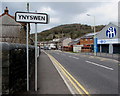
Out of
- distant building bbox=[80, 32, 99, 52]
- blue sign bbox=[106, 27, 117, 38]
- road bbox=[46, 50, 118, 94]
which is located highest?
blue sign bbox=[106, 27, 117, 38]

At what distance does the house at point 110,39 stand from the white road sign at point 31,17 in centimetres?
3668

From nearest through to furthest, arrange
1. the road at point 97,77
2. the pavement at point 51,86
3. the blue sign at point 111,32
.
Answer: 1. the pavement at point 51,86
2. the road at point 97,77
3. the blue sign at point 111,32

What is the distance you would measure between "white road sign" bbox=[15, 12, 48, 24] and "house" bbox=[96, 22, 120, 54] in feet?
120

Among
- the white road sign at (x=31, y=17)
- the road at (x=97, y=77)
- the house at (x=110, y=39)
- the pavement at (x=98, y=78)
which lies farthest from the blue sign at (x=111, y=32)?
the white road sign at (x=31, y=17)

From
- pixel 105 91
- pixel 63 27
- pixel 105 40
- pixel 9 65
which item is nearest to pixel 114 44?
pixel 105 40

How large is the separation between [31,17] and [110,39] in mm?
38936

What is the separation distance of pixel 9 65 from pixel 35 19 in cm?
195

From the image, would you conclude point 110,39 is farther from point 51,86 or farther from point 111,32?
point 51,86

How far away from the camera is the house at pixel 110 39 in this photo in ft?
130

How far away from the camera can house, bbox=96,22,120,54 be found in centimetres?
3962

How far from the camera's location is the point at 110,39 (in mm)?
41156

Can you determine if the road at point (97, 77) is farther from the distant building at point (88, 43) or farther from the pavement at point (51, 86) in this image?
the distant building at point (88, 43)

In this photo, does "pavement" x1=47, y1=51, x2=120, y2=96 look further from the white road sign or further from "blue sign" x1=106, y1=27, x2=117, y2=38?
"blue sign" x1=106, y1=27, x2=117, y2=38

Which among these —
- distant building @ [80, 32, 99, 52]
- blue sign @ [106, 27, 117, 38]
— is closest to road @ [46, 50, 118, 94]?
blue sign @ [106, 27, 117, 38]
